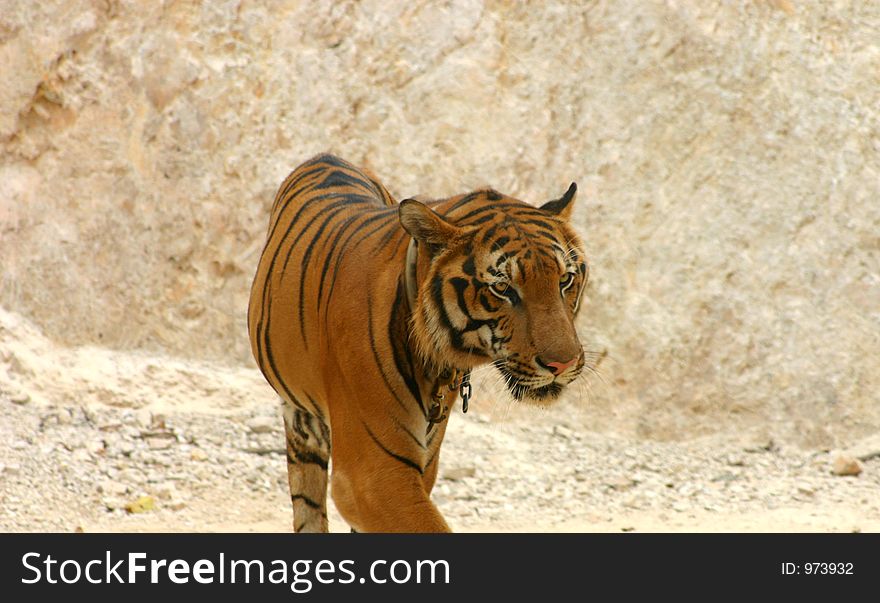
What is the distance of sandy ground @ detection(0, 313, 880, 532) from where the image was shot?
6.11m

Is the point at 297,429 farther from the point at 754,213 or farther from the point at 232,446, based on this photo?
the point at 754,213

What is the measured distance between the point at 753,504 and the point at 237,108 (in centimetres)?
424

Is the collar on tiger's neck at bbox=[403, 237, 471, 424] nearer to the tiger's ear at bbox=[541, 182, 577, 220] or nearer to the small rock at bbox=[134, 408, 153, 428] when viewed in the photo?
the tiger's ear at bbox=[541, 182, 577, 220]

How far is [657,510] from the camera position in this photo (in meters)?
Answer: 6.46

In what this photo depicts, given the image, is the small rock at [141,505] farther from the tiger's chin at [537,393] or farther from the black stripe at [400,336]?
the tiger's chin at [537,393]

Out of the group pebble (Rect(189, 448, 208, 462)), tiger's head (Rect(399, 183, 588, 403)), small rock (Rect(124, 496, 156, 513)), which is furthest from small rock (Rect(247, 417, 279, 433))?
tiger's head (Rect(399, 183, 588, 403))

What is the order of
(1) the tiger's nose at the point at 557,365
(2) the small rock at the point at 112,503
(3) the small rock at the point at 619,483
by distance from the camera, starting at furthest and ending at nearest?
(3) the small rock at the point at 619,483 → (2) the small rock at the point at 112,503 → (1) the tiger's nose at the point at 557,365

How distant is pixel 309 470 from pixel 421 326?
62.6 inches

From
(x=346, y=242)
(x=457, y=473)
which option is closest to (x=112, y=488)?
(x=457, y=473)

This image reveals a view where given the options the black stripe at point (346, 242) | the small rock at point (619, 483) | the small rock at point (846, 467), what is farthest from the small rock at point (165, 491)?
the small rock at point (846, 467)

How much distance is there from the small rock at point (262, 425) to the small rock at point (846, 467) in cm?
325

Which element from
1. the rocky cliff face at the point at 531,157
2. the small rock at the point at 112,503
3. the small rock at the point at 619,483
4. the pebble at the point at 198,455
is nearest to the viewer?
the small rock at the point at 112,503

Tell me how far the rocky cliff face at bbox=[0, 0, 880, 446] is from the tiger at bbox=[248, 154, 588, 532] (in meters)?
3.52

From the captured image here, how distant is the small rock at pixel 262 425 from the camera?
703 cm
